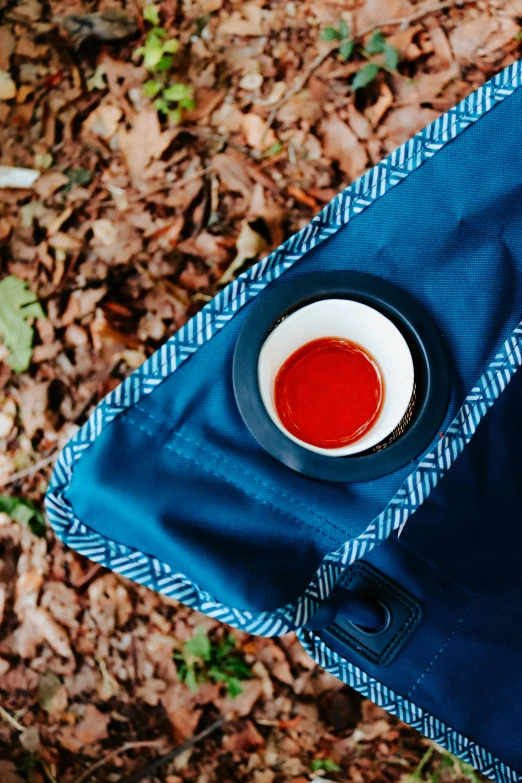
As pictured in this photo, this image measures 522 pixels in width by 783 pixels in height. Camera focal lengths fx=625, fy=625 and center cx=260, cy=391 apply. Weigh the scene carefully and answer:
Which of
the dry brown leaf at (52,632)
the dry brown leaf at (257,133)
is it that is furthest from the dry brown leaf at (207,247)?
the dry brown leaf at (52,632)

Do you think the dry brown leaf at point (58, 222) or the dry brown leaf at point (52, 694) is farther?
the dry brown leaf at point (58, 222)

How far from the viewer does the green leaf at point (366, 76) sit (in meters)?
1.90

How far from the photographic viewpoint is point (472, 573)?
4.20 feet

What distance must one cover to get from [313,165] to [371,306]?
85 cm

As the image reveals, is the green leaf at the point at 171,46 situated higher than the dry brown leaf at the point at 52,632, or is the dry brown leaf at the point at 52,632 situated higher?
the green leaf at the point at 171,46

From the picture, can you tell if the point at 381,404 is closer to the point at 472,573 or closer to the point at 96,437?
the point at 472,573

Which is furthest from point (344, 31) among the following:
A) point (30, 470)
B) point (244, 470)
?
point (30, 470)

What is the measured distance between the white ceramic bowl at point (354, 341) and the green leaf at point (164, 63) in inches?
47.8

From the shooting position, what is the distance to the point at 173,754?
175cm

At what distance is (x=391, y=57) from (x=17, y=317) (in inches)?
54.5

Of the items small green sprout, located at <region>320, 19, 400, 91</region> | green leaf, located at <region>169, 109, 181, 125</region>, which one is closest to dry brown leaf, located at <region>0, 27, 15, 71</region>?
green leaf, located at <region>169, 109, 181, 125</region>

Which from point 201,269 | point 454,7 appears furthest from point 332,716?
point 454,7

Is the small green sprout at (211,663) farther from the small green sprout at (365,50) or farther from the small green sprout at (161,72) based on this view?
the small green sprout at (365,50)

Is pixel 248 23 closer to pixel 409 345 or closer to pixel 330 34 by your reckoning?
pixel 330 34
